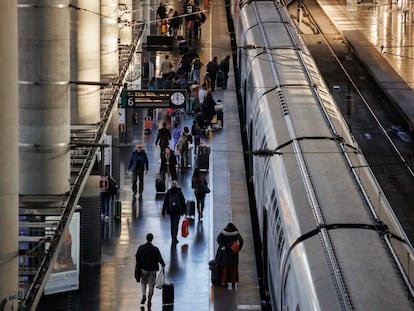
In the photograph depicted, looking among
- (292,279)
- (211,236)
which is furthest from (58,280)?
(292,279)

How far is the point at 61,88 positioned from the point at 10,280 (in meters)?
6.07

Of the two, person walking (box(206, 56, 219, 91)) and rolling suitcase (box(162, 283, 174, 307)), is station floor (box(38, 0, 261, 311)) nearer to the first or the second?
rolling suitcase (box(162, 283, 174, 307))

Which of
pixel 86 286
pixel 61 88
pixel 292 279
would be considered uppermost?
pixel 61 88

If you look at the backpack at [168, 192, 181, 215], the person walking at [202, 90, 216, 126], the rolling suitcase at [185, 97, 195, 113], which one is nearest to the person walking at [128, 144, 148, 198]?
the backpack at [168, 192, 181, 215]

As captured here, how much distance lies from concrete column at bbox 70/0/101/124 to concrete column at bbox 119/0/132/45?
39.3 ft

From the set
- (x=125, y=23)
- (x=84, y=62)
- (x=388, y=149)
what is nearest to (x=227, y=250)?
(x=84, y=62)

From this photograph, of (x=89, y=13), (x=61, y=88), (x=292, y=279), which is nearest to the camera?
(x=292, y=279)

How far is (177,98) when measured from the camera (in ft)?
119

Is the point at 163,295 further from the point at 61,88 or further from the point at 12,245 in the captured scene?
the point at 12,245

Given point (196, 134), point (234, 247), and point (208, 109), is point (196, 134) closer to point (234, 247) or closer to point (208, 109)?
point (208, 109)

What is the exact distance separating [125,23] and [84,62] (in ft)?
44.3

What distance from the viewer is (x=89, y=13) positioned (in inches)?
1096

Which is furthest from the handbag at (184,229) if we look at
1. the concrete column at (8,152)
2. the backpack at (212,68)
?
the backpack at (212,68)

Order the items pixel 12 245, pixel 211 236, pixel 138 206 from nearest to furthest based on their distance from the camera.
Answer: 1. pixel 12 245
2. pixel 211 236
3. pixel 138 206
